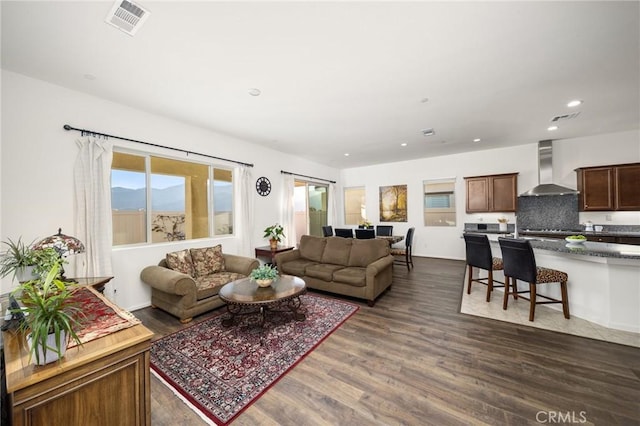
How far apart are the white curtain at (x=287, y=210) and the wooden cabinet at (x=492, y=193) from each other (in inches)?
178

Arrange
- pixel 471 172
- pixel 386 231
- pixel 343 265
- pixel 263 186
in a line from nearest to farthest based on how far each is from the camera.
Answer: pixel 343 265
pixel 263 186
pixel 471 172
pixel 386 231

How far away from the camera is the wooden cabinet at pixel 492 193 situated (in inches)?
220

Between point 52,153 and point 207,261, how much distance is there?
7.27ft

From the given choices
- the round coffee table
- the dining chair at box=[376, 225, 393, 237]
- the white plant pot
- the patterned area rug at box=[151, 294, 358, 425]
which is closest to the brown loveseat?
the patterned area rug at box=[151, 294, 358, 425]

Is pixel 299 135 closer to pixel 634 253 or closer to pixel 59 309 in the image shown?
pixel 59 309

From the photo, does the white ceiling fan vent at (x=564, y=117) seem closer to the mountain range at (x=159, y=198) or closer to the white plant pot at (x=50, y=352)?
the mountain range at (x=159, y=198)

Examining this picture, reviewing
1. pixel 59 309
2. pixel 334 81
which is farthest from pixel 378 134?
pixel 59 309

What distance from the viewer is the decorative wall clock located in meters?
5.26

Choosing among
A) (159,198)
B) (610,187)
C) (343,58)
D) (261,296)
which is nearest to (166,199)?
(159,198)

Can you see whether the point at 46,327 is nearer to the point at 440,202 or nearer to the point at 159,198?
the point at 159,198

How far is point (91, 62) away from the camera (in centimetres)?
238

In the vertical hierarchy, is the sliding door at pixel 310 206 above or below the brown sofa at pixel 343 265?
above

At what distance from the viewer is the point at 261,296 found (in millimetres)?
2652

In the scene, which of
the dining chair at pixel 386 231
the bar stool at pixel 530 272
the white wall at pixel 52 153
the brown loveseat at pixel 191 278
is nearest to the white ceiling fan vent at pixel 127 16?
the white wall at pixel 52 153
